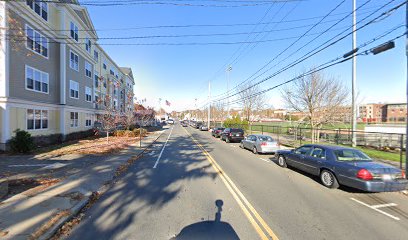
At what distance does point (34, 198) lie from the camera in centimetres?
591

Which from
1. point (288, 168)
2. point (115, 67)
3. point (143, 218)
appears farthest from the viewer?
point (115, 67)

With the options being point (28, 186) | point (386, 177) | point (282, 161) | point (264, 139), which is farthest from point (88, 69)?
point (386, 177)

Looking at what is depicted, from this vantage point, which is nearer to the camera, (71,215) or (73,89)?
(71,215)

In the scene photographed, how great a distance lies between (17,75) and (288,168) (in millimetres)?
17656

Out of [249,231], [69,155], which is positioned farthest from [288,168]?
[69,155]

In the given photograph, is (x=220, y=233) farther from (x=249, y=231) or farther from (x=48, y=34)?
(x=48, y=34)

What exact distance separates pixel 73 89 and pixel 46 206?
20734mm

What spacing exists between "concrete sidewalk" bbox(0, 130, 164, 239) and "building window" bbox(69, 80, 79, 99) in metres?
16.4

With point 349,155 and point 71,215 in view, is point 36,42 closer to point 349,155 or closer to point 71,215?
point 71,215

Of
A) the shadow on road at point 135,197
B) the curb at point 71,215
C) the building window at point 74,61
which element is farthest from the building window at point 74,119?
the curb at point 71,215

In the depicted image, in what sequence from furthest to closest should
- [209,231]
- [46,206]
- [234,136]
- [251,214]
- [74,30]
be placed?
[234,136]
[74,30]
[46,206]
[251,214]
[209,231]

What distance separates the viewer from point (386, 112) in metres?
105

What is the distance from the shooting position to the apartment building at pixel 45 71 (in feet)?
46.5

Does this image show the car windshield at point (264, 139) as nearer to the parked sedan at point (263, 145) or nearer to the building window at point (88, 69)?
the parked sedan at point (263, 145)
